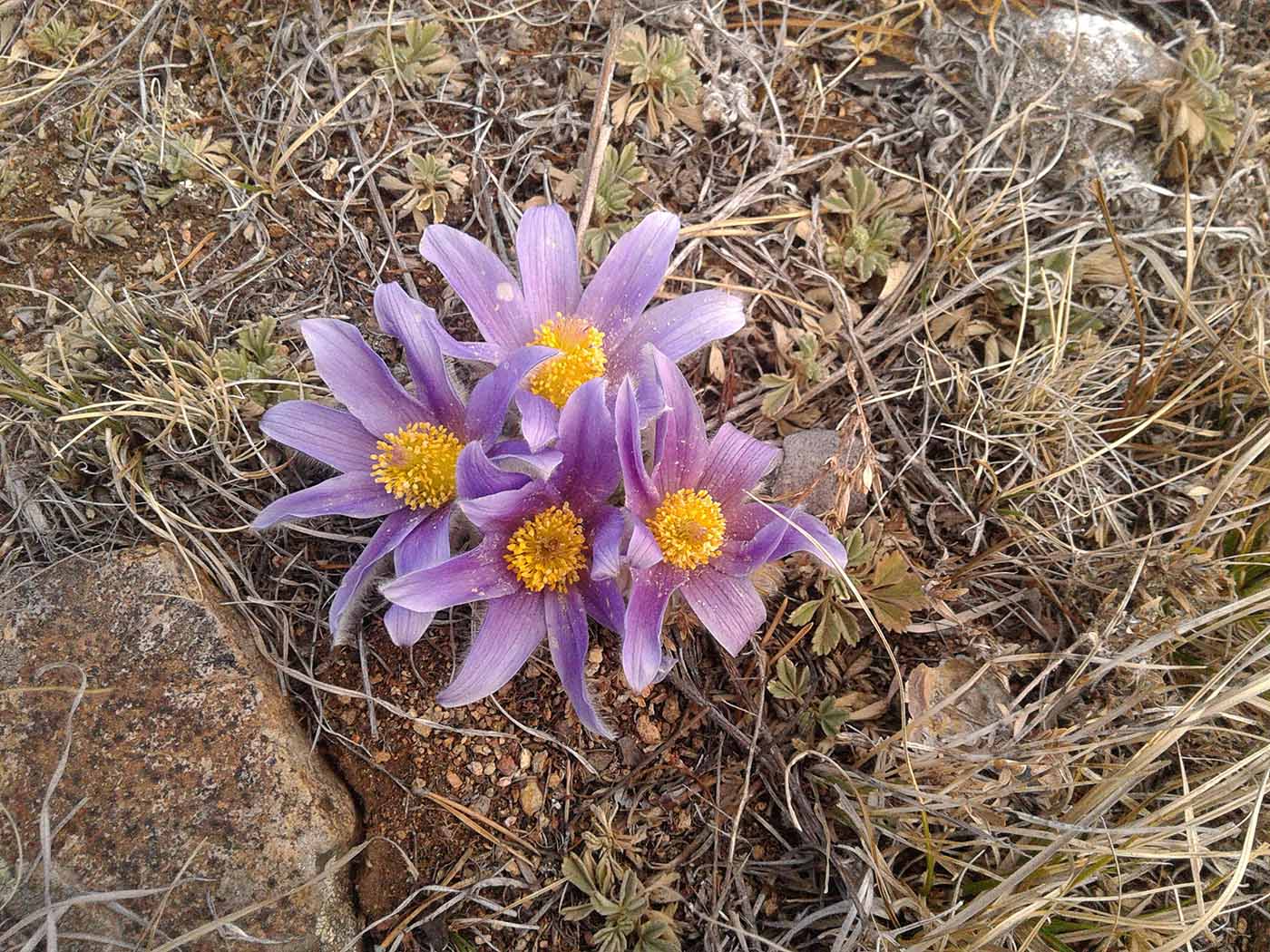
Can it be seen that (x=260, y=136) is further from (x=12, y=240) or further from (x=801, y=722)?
(x=801, y=722)

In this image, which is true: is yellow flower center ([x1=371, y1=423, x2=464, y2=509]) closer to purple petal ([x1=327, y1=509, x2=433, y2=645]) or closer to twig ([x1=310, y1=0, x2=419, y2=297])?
purple petal ([x1=327, y1=509, x2=433, y2=645])

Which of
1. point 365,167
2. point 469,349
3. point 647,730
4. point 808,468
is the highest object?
point 365,167

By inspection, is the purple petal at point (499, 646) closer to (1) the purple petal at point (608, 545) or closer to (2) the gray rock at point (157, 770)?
(1) the purple petal at point (608, 545)

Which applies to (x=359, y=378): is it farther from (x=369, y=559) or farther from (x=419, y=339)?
(x=369, y=559)

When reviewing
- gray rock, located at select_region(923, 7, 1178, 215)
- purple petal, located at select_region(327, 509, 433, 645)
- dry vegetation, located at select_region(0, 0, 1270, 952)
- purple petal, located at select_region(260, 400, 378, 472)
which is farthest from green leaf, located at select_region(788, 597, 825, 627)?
gray rock, located at select_region(923, 7, 1178, 215)

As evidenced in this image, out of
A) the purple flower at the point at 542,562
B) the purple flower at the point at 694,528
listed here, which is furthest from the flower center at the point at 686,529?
the purple flower at the point at 542,562

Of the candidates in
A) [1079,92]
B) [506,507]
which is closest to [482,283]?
[506,507]
